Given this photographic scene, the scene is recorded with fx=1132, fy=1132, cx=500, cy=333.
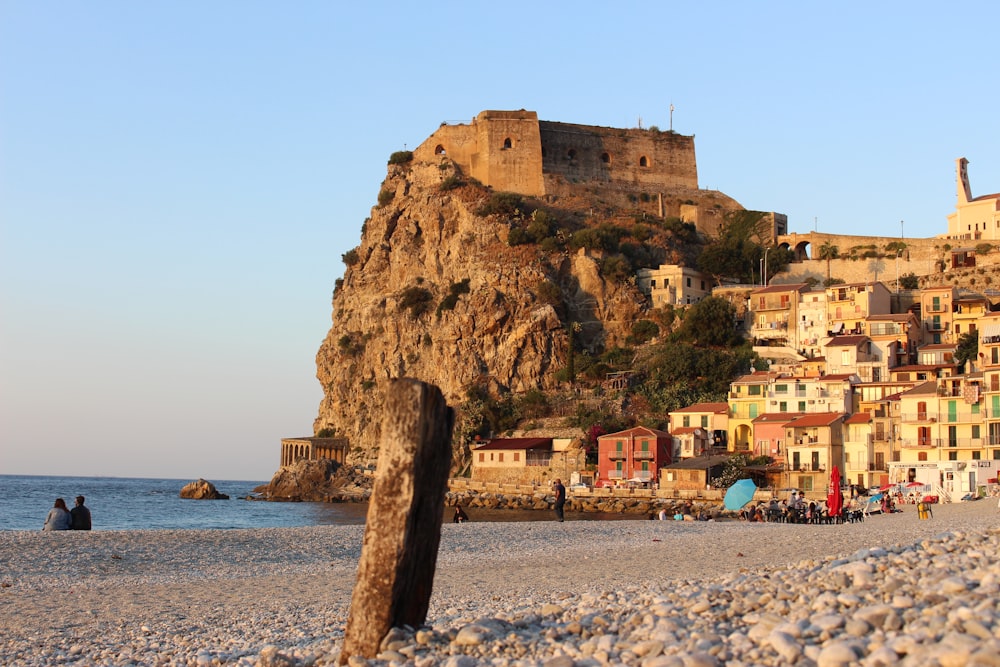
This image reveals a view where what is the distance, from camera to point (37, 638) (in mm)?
11766

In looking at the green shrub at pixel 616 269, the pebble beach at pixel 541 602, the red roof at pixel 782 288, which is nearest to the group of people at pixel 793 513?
the pebble beach at pixel 541 602

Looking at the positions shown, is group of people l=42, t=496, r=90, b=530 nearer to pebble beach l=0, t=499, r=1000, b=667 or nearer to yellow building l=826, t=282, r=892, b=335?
pebble beach l=0, t=499, r=1000, b=667

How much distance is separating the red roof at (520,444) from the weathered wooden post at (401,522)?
181 ft

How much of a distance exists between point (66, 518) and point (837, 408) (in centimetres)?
4325

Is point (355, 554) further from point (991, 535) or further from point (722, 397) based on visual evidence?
point (722, 397)

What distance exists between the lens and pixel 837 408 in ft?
191

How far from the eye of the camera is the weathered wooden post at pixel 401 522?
9.16 m

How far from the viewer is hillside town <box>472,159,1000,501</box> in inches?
2067

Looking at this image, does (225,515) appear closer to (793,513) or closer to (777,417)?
(777,417)

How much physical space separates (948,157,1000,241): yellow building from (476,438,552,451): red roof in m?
33.7

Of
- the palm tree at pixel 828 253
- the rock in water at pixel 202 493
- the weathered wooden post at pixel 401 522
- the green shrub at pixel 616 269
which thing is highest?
the palm tree at pixel 828 253

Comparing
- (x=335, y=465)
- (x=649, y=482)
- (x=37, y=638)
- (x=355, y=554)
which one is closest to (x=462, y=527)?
(x=355, y=554)

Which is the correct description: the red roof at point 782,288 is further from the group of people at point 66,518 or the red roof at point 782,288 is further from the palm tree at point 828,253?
the group of people at point 66,518

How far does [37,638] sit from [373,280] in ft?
244
